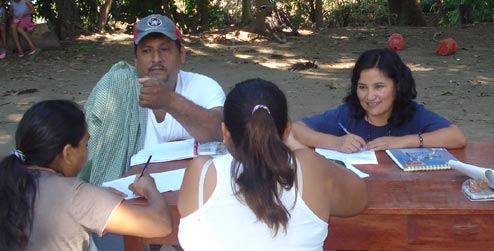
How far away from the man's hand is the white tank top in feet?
2.55

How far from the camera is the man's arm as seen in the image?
2449 mm

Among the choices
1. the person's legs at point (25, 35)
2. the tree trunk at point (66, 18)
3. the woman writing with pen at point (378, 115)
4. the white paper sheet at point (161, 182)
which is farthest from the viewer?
the tree trunk at point (66, 18)

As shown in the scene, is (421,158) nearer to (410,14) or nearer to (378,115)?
(378,115)

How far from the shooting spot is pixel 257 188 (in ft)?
5.47

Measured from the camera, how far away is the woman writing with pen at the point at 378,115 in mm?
2781

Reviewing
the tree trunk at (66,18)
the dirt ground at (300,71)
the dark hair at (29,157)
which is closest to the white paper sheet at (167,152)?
the dark hair at (29,157)

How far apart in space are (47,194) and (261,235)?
655mm

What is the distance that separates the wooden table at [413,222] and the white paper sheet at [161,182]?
0.07m

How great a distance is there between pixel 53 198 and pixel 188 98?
1203mm

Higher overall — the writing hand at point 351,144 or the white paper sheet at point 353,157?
the writing hand at point 351,144

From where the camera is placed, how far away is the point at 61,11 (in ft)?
38.9

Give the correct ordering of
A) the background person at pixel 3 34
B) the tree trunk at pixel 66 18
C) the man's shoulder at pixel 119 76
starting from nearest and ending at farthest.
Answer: the man's shoulder at pixel 119 76 → the background person at pixel 3 34 → the tree trunk at pixel 66 18

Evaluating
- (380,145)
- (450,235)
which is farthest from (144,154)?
(450,235)

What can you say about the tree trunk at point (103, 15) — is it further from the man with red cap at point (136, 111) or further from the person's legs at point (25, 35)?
the man with red cap at point (136, 111)
